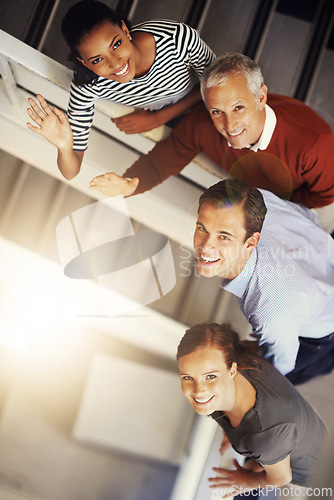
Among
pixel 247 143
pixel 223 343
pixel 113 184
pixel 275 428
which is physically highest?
pixel 247 143

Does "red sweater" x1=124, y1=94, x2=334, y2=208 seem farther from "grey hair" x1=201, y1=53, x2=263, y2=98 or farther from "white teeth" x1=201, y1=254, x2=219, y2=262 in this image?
"white teeth" x1=201, y1=254, x2=219, y2=262

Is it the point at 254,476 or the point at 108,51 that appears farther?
the point at 254,476

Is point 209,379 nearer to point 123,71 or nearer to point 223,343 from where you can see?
point 223,343

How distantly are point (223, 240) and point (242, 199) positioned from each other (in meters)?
0.10

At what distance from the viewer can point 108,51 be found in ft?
2.48

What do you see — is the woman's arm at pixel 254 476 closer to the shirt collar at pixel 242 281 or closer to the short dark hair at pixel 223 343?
the short dark hair at pixel 223 343

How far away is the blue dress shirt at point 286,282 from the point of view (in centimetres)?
86

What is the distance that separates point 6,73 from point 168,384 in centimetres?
107

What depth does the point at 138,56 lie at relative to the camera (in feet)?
2.66

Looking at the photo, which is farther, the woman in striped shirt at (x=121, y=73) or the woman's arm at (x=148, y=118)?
the woman's arm at (x=148, y=118)

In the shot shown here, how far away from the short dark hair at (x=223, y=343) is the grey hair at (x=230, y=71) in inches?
20.3

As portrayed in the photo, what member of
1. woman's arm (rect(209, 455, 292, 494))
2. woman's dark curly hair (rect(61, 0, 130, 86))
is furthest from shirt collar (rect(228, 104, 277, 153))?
woman's arm (rect(209, 455, 292, 494))

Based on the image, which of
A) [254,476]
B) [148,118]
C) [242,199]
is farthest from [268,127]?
[254,476]

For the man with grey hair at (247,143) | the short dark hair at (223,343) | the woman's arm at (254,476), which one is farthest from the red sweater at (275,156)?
the woman's arm at (254,476)
